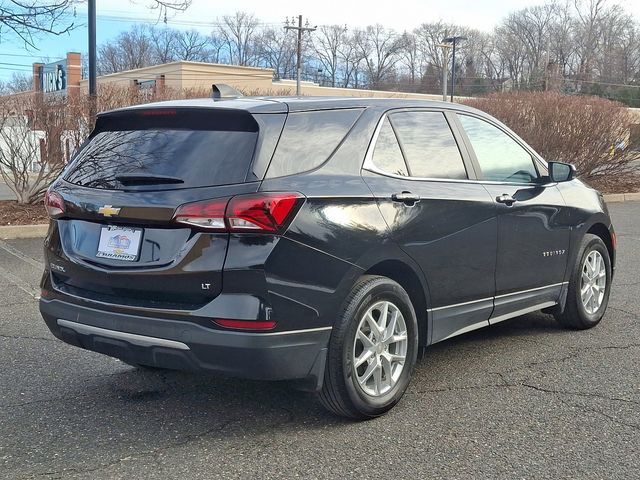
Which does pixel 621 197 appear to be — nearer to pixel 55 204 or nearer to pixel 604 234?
pixel 604 234

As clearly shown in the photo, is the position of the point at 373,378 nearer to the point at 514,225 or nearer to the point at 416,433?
the point at 416,433

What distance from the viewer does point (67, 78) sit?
3841 centimetres

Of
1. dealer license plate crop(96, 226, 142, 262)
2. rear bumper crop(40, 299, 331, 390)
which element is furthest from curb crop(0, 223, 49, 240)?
rear bumper crop(40, 299, 331, 390)

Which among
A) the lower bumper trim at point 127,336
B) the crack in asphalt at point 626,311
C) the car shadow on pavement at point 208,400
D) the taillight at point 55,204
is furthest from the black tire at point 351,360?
the crack in asphalt at point 626,311

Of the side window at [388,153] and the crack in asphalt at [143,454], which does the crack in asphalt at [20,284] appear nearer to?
the crack in asphalt at [143,454]

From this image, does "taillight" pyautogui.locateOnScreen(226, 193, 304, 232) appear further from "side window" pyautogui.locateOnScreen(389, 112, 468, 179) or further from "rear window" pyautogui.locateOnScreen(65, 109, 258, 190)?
"side window" pyautogui.locateOnScreen(389, 112, 468, 179)

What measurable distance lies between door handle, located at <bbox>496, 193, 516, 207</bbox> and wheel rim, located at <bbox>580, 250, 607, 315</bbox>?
117 cm

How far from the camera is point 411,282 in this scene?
4.03 m

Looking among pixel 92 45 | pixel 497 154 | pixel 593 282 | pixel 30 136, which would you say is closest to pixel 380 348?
pixel 497 154

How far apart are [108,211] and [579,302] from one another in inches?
144

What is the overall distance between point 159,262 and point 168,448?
0.93 meters

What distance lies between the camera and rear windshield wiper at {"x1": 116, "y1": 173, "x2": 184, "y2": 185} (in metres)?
3.43

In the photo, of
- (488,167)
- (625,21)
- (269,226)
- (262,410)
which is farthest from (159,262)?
(625,21)

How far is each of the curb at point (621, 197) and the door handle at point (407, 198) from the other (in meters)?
14.1
